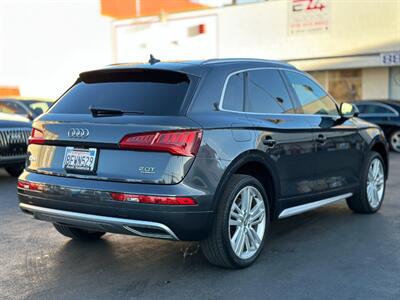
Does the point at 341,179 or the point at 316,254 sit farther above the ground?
the point at 341,179

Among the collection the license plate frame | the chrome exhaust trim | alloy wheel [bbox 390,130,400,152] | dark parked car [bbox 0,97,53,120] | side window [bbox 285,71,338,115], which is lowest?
alloy wheel [bbox 390,130,400,152]

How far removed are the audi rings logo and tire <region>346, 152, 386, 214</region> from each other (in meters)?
3.58

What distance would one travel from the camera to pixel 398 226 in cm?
616

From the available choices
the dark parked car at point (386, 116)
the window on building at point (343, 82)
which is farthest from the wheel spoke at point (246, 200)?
the window on building at point (343, 82)

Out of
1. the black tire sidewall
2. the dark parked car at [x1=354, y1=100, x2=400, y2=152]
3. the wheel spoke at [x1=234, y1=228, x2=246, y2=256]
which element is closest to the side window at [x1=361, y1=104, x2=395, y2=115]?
the dark parked car at [x1=354, y1=100, x2=400, y2=152]

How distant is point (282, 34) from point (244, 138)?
69.5 ft

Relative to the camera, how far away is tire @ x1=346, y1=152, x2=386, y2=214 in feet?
21.6

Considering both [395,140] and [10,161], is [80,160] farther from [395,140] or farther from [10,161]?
[395,140]

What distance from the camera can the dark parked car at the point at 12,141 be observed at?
29.9ft

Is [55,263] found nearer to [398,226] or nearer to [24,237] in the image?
[24,237]

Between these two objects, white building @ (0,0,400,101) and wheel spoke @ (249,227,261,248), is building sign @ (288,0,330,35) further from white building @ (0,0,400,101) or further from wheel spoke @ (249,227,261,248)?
wheel spoke @ (249,227,261,248)

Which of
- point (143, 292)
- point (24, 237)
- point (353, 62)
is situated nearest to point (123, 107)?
point (143, 292)

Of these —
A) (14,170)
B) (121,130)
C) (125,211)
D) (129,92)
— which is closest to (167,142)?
(121,130)

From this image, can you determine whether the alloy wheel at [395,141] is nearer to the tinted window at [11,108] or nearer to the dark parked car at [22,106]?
the dark parked car at [22,106]
